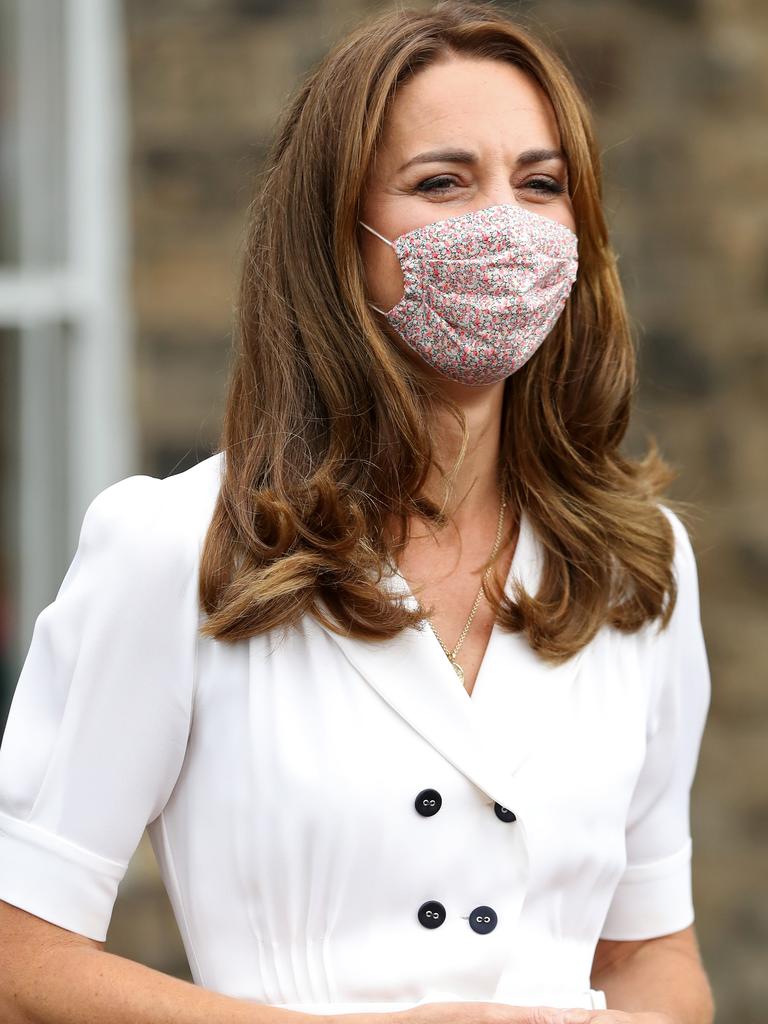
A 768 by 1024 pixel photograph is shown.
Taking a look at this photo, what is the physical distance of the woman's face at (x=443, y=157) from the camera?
207 cm

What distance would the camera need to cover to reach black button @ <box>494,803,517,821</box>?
2035 millimetres

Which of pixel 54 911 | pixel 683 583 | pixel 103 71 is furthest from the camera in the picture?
pixel 103 71

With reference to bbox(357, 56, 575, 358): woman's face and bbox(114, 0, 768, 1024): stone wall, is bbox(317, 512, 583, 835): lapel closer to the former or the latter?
bbox(357, 56, 575, 358): woman's face

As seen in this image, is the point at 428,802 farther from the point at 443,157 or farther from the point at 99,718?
the point at 443,157

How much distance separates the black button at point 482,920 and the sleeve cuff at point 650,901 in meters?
0.41

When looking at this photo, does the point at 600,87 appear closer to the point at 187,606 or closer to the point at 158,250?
the point at 158,250

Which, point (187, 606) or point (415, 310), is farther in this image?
point (415, 310)

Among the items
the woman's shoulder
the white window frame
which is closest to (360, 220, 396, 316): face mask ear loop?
the woman's shoulder

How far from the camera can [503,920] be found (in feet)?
6.75

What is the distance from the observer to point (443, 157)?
6.78ft

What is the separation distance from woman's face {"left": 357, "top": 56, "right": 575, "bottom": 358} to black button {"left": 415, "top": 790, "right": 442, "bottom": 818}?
2.20 feet

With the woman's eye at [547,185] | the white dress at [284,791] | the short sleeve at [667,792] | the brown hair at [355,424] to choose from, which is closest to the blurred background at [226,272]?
the short sleeve at [667,792]

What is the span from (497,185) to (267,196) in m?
0.35

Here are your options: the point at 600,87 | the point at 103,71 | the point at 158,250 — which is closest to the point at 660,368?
the point at 600,87
